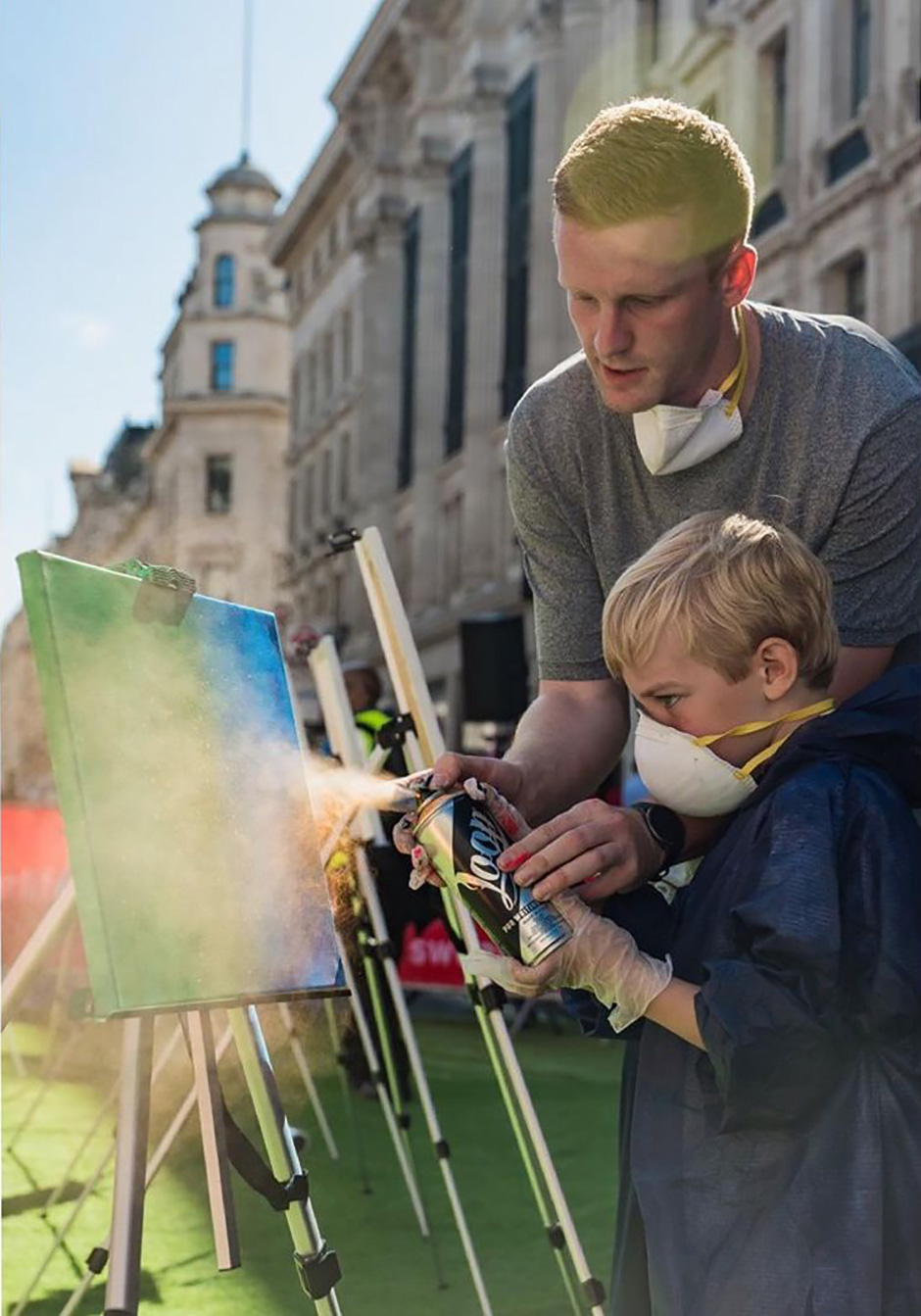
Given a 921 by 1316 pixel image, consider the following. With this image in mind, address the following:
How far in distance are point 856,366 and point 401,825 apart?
3.32 feet

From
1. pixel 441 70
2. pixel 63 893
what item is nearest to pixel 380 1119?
pixel 63 893

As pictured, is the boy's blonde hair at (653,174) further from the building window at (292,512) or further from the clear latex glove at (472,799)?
the building window at (292,512)

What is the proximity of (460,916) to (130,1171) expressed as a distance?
52.6 inches

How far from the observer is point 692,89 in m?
26.2

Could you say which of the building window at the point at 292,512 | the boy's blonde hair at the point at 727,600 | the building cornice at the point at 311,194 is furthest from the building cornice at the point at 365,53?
the boy's blonde hair at the point at 727,600

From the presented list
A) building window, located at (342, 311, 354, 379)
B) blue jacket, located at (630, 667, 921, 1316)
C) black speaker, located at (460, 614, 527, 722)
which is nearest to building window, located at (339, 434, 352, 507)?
building window, located at (342, 311, 354, 379)

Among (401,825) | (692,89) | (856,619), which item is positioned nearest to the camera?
(401,825)

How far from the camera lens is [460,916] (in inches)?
148

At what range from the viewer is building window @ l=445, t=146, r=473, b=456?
38.6 m

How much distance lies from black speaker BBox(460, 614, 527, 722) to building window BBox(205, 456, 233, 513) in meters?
64.9

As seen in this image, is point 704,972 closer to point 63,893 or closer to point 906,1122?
point 906,1122

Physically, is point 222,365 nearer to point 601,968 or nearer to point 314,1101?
point 314,1101

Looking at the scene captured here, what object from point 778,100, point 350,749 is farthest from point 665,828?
point 778,100

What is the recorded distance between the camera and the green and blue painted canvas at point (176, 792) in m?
2.43
